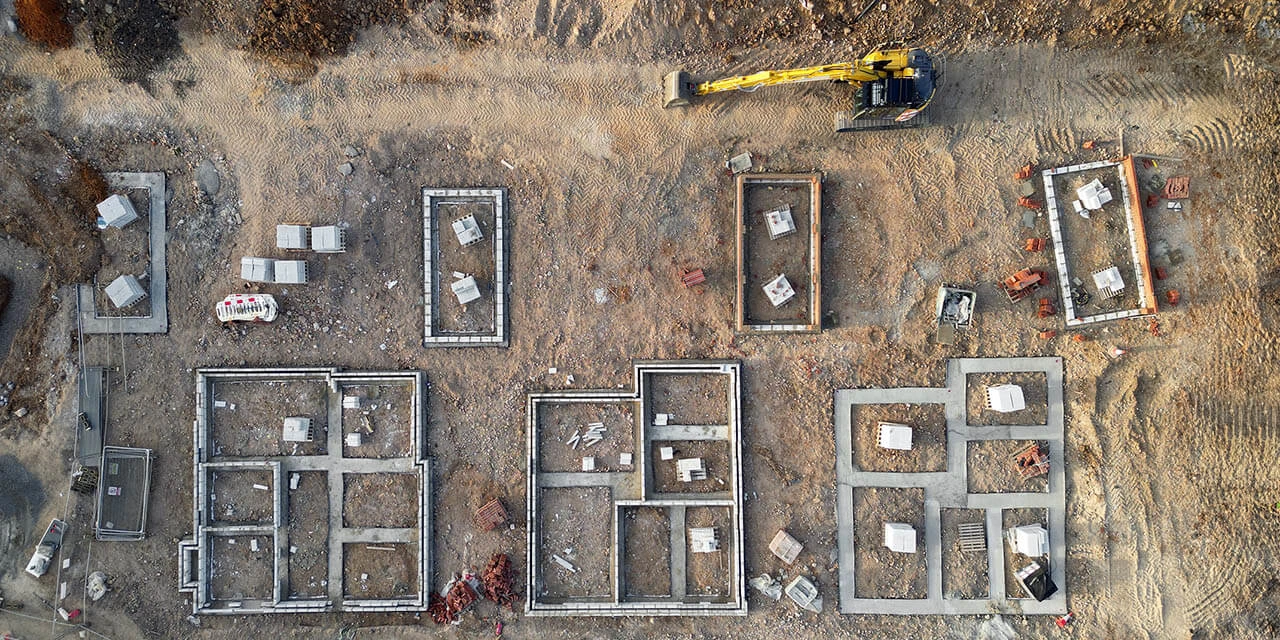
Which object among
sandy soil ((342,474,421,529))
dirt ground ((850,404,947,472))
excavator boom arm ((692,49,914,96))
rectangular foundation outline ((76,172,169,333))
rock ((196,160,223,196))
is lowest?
sandy soil ((342,474,421,529))

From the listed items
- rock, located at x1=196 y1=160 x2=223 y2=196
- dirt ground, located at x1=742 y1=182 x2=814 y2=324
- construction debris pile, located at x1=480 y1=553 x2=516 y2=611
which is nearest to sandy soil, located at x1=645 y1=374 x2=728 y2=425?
dirt ground, located at x1=742 y1=182 x2=814 y2=324

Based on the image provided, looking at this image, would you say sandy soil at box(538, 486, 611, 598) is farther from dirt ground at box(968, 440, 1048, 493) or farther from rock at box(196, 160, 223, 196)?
rock at box(196, 160, 223, 196)

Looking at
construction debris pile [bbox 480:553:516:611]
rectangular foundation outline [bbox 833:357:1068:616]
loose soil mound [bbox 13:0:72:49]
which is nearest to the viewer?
loose soil mound [bbox 13:0:72:49]

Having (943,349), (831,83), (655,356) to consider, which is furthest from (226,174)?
(943,349)

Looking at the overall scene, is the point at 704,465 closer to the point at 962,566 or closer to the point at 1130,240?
the point at 962,566

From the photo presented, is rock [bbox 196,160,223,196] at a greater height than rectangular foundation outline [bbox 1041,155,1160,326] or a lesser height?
greater

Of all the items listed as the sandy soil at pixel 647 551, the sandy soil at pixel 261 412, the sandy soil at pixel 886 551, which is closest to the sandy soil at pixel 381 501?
the sandy soil at pixel 261 412
